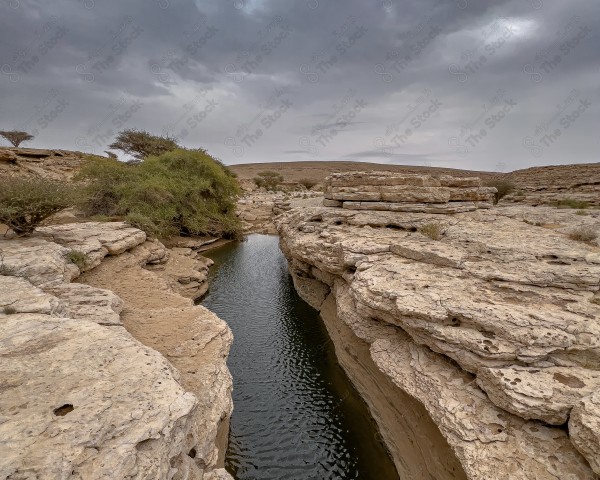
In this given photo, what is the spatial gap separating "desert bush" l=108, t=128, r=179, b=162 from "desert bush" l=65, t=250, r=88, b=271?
2993 cm

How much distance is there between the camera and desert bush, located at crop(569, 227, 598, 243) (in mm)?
8570

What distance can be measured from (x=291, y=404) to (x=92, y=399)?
20.1ft

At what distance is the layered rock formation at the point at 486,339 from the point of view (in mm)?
4438

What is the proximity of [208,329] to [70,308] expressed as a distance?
2.68 meters

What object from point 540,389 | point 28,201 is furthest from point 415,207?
point 28,201

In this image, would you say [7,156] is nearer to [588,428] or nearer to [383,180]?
[383,180]

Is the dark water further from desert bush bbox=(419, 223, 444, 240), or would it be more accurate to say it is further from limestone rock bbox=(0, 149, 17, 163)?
limestone rock bbox=(0, 149, 17, 163)

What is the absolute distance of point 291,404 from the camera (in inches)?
340

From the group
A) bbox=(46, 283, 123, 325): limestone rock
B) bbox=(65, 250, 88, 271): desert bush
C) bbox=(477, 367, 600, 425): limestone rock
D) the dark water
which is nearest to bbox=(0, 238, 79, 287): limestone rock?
bbox=(65, 250, 88, 271): desert bush

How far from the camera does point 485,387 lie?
5098 mm

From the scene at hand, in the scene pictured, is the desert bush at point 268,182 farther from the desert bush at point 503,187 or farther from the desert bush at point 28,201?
the desert bush at point 28,201

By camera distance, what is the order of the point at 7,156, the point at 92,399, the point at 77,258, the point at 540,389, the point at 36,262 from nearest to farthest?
the point at 92,399, the point at 540,389, the point at 36,262, the point at 77,258, the point at 7,156

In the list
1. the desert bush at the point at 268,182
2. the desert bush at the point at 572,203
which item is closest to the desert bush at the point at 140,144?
the desert bush at the point at 268,182

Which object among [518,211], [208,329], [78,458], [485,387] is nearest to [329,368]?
[208,329]
